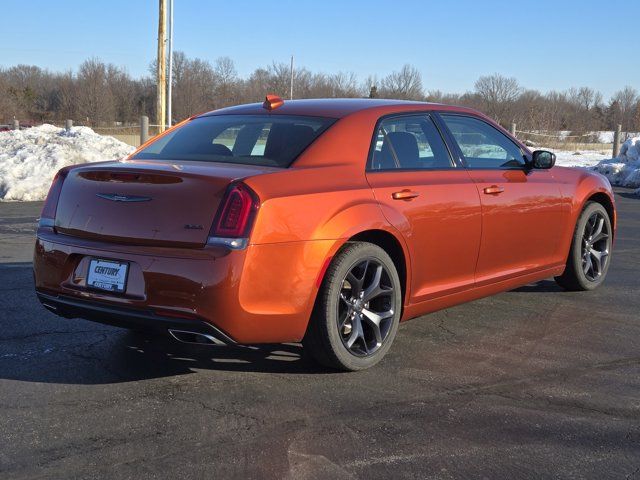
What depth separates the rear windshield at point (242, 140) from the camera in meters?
4.30

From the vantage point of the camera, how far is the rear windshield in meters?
4.30

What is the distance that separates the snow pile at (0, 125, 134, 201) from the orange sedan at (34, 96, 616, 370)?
10.1m

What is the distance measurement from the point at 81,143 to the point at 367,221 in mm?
15016

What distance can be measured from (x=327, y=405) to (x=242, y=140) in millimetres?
1813

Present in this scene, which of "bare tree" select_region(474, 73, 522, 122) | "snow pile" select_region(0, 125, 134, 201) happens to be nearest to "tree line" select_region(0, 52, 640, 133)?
"bare tree" select_region(474, 73, 522, 122)

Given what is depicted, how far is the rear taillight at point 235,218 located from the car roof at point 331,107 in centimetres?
114

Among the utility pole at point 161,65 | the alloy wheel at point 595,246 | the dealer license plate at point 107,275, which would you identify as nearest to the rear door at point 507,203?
the alloy wheel at point 595,246

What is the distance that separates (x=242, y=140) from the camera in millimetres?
4645

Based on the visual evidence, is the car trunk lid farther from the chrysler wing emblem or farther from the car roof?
the car roof

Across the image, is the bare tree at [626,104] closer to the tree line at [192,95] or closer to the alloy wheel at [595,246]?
the tree line at [192,95]

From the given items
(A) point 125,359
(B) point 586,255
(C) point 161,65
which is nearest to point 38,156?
(C) point 161,65

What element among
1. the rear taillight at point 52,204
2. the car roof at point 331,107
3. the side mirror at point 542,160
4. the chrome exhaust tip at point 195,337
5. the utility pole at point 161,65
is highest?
the utility pole at point 161,65

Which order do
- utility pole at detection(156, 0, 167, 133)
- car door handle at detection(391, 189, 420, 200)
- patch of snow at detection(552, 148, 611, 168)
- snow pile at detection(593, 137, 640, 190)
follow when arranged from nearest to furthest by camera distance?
car door handle at detection(391, 189, 420, 200), snow pile at detection(593, 137, 640, 190), utility pole at detection(156, 0, 167, 133), patch of snow at detection(552, 148, 611, 168)

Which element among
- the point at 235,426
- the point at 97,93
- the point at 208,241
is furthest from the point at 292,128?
the point at 97,93
